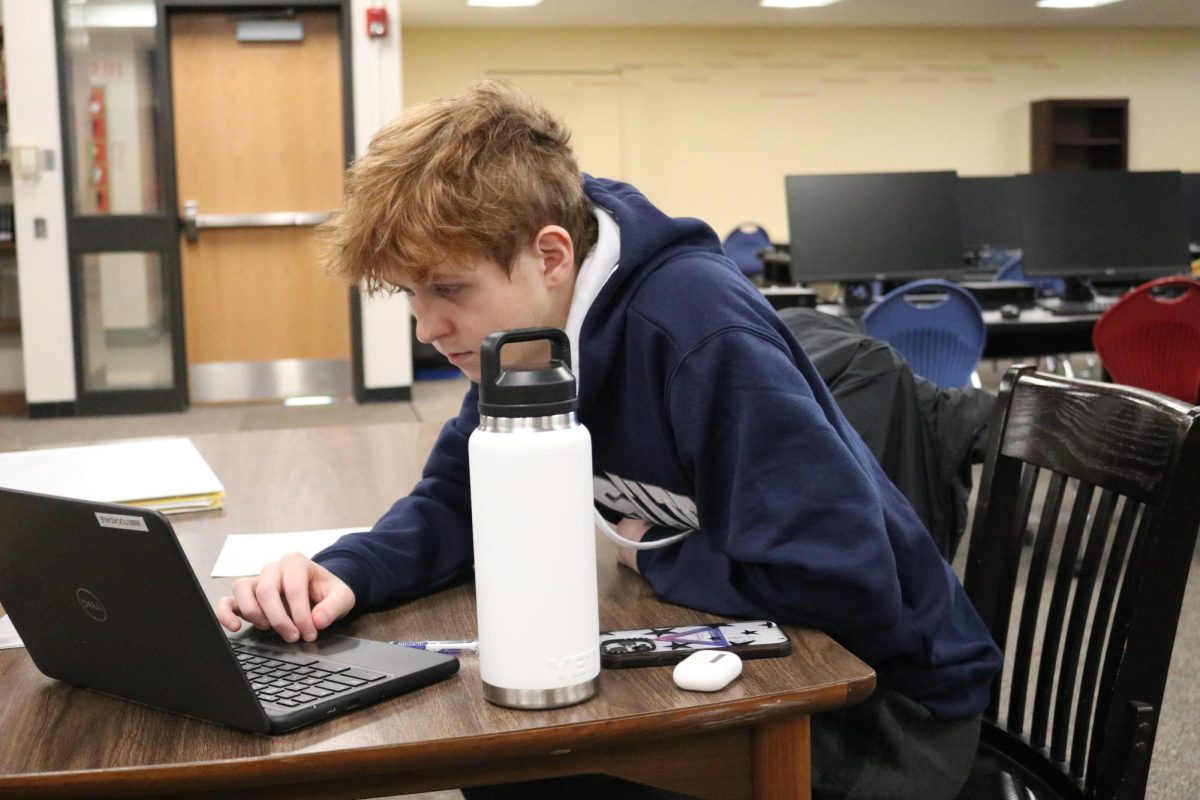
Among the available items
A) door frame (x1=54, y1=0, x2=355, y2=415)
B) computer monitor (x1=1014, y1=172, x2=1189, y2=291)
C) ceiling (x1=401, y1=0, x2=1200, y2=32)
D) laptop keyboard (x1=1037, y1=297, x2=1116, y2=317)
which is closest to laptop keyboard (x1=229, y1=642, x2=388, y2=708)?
laptop keyboard (x1=1037, y1=297, x2=1116, y2=317)

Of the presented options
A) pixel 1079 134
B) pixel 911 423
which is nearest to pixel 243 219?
pixel 911 423

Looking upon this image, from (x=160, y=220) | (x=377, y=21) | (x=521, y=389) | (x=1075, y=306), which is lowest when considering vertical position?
(x=1075, y=306)

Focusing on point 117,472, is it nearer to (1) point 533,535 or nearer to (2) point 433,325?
(2) point 433,325

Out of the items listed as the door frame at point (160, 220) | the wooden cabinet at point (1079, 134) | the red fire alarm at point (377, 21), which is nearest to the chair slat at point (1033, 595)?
the door frame at point (160, 220)

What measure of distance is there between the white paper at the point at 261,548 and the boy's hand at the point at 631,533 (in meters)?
0.26

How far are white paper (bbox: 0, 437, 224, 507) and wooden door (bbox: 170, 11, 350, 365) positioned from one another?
4.46m

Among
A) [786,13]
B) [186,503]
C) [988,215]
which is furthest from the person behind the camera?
[786,13]

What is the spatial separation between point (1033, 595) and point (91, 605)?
84 cm

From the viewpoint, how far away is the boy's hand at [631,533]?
100 cm

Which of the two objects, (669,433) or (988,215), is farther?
(988,215)

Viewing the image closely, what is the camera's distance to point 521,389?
667mm

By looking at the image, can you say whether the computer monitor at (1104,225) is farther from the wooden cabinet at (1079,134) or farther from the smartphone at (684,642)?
the wooden cabinet at (1079,134)

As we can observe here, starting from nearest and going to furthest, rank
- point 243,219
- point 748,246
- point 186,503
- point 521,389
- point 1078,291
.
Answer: point 521,389
point 186,503
point 1078,291
point 243,219
point 748,246

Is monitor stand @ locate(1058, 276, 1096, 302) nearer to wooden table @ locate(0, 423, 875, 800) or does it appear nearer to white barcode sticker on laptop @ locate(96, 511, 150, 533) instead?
wooden table @ locate(0, 423, 875, 800)
